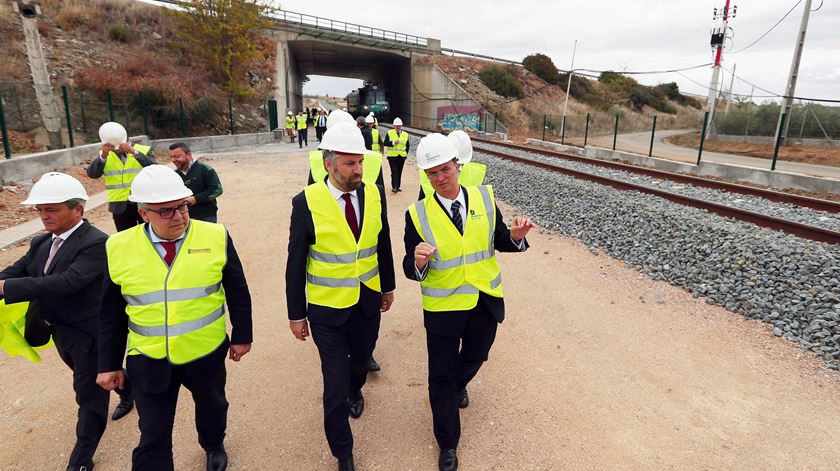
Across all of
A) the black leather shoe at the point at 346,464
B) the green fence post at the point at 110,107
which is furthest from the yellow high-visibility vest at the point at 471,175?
the green fence post at the point at 110,107

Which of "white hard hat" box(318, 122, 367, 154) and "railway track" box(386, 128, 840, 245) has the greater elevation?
"white hard hat" box(318, 122, 367, 154)

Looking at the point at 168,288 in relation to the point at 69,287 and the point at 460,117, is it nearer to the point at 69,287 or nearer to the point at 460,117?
the point at 69,287

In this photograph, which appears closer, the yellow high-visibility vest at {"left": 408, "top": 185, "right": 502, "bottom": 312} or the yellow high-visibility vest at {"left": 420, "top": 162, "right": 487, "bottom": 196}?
the yellow high-visibility vest at {"left": 408, "top": 185, "right": 502, "bottom": 312}

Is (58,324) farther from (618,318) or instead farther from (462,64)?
(462,64)

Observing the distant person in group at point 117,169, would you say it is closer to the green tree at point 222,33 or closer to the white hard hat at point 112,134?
the white hard hat at point 112,134

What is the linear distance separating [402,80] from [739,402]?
45.5 meters

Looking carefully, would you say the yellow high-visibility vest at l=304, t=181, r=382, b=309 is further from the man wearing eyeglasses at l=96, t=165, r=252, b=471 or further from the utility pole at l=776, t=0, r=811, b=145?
the utility pole at l=776, t=0, r=811, b=145

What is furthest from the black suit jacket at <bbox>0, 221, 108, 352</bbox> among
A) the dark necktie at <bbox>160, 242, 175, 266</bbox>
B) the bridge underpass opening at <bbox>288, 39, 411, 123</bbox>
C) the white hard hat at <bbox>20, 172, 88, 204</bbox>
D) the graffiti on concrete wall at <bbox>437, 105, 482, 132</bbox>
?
the bridge underpass opening at <bbox>288, 39, 411, 123</bbox>

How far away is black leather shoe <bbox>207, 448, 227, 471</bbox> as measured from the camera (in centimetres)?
296

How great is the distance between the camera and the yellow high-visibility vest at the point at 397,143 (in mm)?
11055

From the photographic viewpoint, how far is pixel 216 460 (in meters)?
2.98

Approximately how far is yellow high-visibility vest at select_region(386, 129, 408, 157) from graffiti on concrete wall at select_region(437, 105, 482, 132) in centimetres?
2284

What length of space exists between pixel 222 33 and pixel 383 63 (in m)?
23.8

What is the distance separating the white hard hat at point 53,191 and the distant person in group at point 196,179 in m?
2.09
